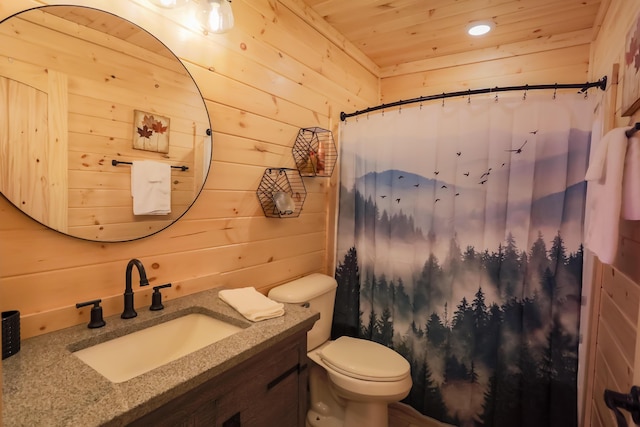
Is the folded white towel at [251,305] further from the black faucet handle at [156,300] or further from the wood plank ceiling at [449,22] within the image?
the wood plank ceiling at [449,22]

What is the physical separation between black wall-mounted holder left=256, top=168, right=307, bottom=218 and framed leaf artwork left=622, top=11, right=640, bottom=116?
4.78 ft

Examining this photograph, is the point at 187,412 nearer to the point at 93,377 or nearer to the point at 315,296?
the point at 93,377

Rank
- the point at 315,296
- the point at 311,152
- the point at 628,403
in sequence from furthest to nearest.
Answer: the point at 311,152 < the point at 315,296 < the point at 628,403

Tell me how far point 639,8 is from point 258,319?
5.70 ft

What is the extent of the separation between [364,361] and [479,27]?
2.18 metres

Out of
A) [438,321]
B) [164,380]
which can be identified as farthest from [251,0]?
[438,321]

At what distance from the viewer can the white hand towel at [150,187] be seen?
4.11 ft

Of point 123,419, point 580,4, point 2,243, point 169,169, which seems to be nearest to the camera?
point 123,419

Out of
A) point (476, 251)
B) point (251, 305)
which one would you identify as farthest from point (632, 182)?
point (251, 305)

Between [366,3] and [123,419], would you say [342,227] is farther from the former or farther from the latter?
[123,419]

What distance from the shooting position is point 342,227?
90.4 inches

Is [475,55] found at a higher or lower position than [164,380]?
higher

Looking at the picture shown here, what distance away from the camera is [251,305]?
4.27ft

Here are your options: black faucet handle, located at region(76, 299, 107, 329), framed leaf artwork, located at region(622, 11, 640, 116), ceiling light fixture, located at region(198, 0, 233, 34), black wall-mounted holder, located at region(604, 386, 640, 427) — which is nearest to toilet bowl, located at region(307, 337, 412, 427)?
black wall-mounted holder, located at region(604, 386, 640, 427)
